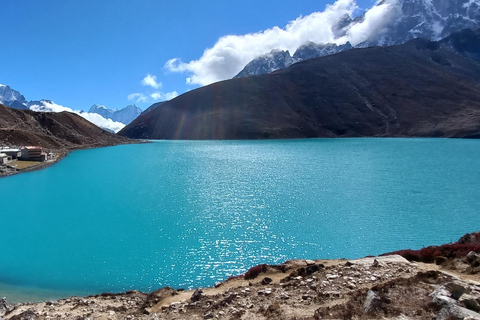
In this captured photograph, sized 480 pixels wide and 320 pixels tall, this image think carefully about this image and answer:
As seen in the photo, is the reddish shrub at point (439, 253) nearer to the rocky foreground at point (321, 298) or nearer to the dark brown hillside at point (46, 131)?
the rocky foreground at point (321, 298)

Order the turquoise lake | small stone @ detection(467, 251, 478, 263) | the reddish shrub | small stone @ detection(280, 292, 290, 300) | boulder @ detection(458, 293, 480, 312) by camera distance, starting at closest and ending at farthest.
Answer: boulder @ detection(458, 293, 480, 312)
small stone @ detection(280, 292, 290, 300)
small stone @ detection(467, 251, 478, 263)
the reddish shrub
the turquoise lake

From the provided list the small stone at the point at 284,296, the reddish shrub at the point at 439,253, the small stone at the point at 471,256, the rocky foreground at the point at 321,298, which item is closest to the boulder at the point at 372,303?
the rocky foreground at the point at 321,298

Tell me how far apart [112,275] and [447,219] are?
37.3 m

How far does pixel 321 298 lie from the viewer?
1333cm

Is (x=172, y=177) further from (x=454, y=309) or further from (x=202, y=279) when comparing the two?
(x=454, y=309)

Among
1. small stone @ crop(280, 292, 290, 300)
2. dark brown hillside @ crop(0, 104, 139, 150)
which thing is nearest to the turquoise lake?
small stone @ crop(280, 292, 290, 300)

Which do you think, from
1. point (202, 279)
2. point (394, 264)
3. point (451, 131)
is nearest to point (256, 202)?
point (202, 279)

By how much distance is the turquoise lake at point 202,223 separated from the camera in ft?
82.1

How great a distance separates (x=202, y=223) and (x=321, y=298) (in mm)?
24559

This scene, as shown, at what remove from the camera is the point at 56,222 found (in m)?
38.3

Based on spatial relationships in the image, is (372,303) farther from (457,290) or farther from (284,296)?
(284,296)

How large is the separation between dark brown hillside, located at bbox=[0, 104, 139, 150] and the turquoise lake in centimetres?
6885

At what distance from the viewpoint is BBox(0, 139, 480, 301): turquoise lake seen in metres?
25.0

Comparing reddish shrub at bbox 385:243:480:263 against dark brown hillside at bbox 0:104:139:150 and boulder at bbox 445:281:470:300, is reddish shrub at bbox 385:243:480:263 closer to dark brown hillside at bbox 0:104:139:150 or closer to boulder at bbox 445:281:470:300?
boulder at bbox 445:281:470:300
